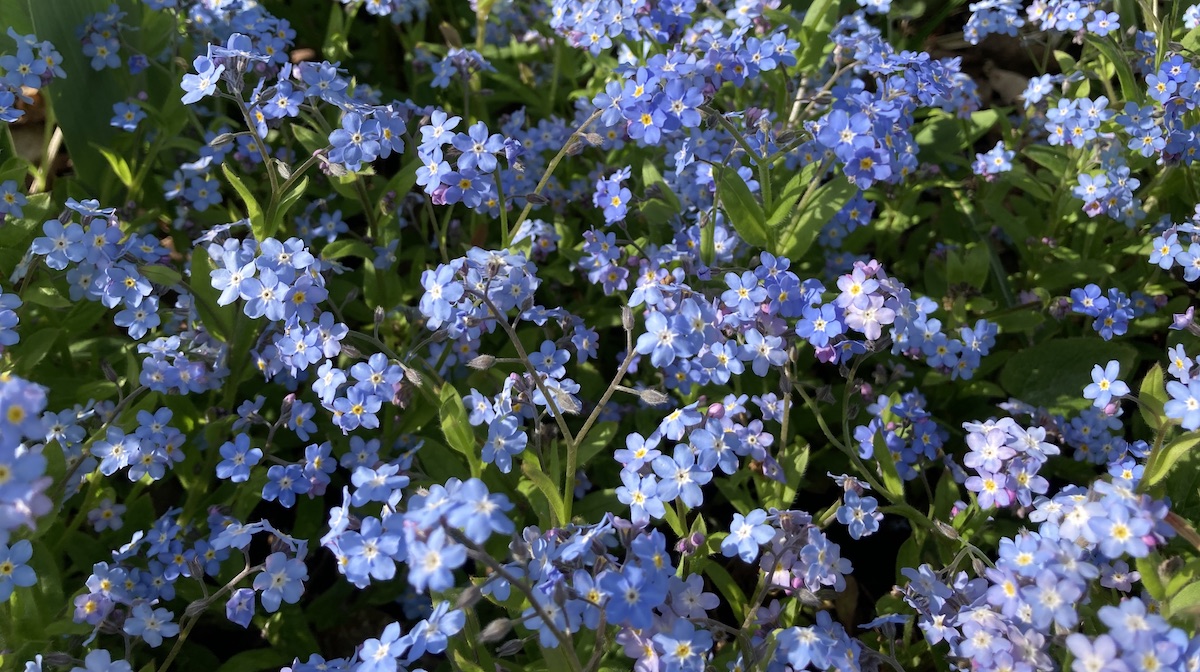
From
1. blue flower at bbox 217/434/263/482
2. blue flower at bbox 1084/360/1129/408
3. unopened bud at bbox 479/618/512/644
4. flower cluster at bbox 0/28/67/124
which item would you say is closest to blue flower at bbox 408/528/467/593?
unopened bud at bbox 479/618/512/644

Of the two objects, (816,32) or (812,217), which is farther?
(816,32)

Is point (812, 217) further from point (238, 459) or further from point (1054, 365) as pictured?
point (238, 459)

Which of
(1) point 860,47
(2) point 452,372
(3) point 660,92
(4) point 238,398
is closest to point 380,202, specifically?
(2) point 452,372

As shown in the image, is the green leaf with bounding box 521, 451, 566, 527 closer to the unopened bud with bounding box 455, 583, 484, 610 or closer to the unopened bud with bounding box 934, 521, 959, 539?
the unopened bud with bounding box 455, 583, 484, 610

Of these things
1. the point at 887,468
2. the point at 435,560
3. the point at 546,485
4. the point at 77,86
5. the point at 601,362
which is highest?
the point at 435,560

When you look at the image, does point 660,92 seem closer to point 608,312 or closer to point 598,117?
point 598,117

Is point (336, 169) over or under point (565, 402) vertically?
over

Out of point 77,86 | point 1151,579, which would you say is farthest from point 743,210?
point 77,86
